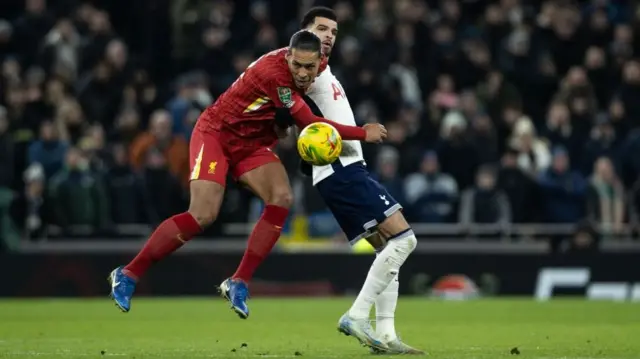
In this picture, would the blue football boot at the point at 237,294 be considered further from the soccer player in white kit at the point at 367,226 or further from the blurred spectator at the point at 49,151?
the blurred spectator at the point at 49,151

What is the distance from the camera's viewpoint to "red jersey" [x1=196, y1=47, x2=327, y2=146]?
36.3 feet

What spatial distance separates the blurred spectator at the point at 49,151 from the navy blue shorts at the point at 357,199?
1056cm

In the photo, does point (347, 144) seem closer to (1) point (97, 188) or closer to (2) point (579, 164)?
(1) point (97, 188)

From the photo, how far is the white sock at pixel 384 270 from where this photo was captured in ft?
36.1

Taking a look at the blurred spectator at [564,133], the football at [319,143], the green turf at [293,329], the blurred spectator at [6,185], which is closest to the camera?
the football at [319,143]

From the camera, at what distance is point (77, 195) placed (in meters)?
20.8

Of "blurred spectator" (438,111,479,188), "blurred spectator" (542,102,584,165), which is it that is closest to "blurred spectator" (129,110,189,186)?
"blurred spectator" (438,111,479,188)

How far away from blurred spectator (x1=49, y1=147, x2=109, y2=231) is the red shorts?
9.30 m

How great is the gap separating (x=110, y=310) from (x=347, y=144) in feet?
25.8

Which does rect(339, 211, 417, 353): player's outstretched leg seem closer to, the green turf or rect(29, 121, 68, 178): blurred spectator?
the green turf

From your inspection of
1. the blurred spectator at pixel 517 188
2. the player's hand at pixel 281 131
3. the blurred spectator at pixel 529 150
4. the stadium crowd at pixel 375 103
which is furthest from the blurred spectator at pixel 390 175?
the player's hand at pixel 281 131

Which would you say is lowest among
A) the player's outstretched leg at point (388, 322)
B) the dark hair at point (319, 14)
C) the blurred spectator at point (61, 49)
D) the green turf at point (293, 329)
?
the green turf at point (293, 329)

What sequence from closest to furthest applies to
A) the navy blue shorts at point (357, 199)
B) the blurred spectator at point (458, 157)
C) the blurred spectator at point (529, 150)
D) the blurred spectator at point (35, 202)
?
the navy blue shorts at point (357, 199)
the blurred spectator at point (35, 202)
the blurred spectator at point (529, 150)
the blurred spectator at point (458, 157)

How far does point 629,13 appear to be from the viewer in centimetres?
2542
